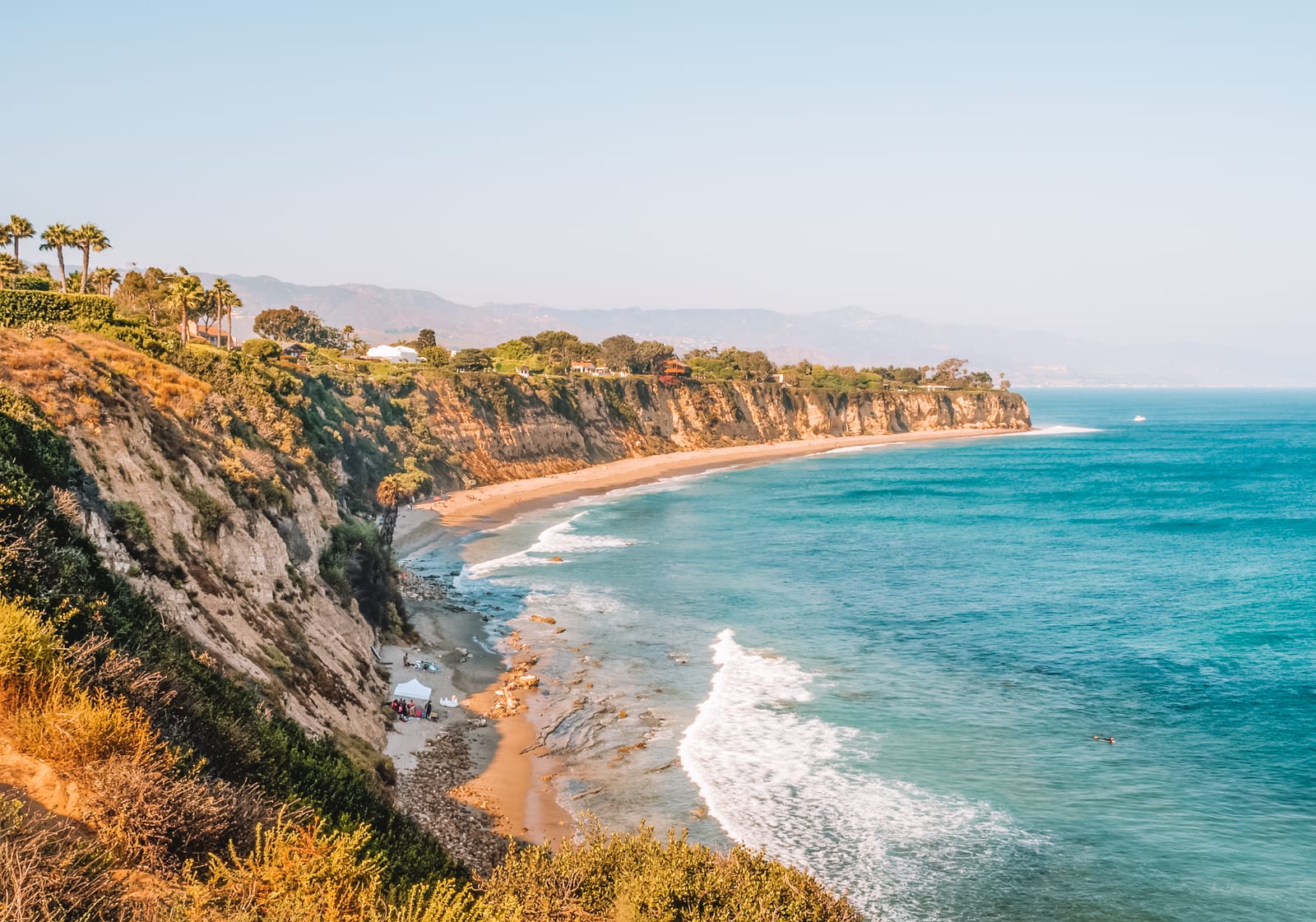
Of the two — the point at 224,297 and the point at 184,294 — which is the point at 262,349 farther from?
the point at 224,297

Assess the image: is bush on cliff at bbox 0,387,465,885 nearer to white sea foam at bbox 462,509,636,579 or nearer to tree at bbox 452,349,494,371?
white sea foam at bbox 462,509,636,579

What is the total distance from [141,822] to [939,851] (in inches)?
772

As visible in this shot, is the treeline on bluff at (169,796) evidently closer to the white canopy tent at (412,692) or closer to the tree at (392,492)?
the white canopy tent at (412,692)

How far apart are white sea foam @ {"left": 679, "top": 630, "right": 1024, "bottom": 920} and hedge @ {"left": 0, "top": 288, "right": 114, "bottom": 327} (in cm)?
2991

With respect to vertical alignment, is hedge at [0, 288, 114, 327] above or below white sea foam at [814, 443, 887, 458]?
above

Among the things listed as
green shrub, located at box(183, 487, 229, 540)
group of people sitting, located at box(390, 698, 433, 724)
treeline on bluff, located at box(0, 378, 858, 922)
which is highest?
green shrub, located at box(183, 487, 229, 540)

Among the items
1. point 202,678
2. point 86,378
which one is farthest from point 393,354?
point 202,678

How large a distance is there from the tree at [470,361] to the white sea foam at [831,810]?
98854 mm

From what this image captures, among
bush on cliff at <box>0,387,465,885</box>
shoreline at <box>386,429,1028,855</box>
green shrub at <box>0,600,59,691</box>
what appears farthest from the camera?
shoreline at <box>386,429,1028,855</box>

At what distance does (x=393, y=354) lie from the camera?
128 meters

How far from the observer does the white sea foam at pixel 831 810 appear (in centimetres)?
2264

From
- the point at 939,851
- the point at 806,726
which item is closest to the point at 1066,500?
the point at 806,726

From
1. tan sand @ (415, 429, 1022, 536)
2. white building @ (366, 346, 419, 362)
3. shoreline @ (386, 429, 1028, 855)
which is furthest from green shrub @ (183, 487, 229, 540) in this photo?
white building @ (366, 346, 419, 362)

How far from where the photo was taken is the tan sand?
73500 mm
